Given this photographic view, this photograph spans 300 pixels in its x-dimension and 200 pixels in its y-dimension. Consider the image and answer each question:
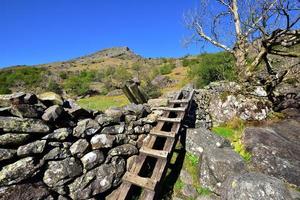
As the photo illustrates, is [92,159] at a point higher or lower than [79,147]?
lower

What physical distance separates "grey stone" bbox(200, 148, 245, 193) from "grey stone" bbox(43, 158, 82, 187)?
266cm

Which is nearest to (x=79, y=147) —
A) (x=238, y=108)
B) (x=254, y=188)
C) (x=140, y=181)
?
(x=140, y=181)

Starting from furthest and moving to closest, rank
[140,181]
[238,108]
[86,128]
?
1. [238,108]
2. [86,128]
3. [140,181]

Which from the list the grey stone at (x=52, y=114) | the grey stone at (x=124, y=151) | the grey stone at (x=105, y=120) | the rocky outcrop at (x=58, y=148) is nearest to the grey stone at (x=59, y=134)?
the rocky outcrop at (x=58, y=148)

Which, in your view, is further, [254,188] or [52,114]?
[52,114]

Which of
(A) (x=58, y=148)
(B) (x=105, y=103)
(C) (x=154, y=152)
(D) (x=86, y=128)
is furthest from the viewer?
(B) (x=105, y=103)

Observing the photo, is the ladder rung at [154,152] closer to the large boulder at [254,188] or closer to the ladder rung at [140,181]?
the ladder rung at [140,181]

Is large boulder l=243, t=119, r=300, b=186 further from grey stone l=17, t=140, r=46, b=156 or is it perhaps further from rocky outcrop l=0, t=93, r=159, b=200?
grey stone l=17, t=140, r=46, b=156

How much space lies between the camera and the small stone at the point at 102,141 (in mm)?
4711

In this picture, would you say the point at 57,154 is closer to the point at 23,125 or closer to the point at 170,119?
the point at 23,125

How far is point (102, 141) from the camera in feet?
15.6

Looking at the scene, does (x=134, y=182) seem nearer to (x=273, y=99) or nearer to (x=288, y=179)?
(x=288, y=179)

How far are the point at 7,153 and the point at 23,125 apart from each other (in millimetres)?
510

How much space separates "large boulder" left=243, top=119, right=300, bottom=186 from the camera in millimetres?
4668
